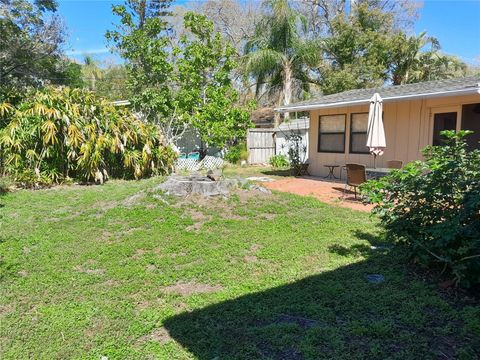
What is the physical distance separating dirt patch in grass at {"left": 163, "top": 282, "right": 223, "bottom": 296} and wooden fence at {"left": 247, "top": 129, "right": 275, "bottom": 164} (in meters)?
13.0

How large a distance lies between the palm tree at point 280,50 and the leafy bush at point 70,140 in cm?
885

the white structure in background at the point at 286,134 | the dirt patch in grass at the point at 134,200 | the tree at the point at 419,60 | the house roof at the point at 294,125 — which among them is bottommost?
the dirt patch in grass at the point at 134,200

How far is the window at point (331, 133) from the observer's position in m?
12.2

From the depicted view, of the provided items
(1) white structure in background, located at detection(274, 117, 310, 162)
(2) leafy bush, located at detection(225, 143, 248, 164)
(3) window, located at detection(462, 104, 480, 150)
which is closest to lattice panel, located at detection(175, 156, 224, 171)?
(2) leafy bush, located at detection(225, 143, 248, 164)

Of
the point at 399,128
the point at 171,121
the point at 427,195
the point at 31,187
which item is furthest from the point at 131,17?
the point at 427,195

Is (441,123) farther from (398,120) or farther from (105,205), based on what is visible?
(105,205)

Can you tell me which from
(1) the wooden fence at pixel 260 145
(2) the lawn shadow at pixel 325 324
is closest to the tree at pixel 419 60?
(1) the wooden fence at pixel 260 145

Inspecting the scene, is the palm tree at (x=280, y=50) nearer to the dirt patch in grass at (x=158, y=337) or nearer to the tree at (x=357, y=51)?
the tree at (x=357, y=51)

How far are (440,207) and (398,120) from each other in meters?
7.16

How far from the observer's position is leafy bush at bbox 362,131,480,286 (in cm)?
360

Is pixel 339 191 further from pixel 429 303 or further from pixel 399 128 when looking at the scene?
pixel 429 303

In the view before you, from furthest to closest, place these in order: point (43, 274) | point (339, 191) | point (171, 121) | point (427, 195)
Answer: point (171, 121), point (339, 191), point (43, 274), point (427, 195)

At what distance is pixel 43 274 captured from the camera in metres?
4.36

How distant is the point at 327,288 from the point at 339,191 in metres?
6.20
